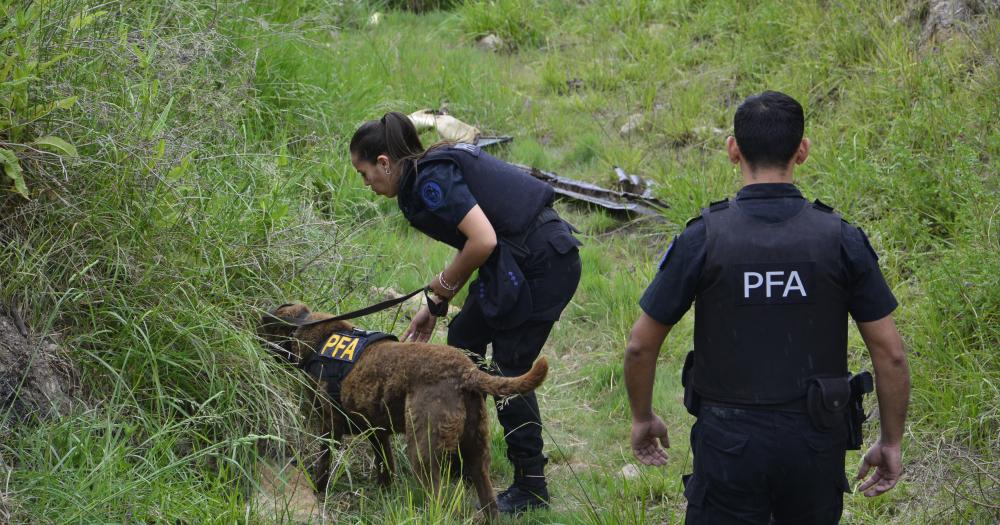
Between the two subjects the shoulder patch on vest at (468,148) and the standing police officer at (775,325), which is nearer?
the standing police officer at (775,325)

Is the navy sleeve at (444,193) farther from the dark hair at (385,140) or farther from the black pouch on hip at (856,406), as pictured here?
the black pouch on hip at (856,406)

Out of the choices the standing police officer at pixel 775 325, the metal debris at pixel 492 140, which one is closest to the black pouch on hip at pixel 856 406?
the standing police officer at pixel 775 325

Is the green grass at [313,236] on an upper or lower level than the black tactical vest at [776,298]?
lower

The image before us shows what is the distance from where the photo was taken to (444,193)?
3746 mm

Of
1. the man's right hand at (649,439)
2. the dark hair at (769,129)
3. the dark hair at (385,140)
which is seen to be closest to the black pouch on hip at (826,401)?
the man's right hand at (649,439)

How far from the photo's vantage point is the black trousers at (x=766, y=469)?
2676 millimetres

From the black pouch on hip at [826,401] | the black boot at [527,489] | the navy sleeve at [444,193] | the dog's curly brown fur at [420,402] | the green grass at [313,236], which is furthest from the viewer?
the black boot at [527,489]

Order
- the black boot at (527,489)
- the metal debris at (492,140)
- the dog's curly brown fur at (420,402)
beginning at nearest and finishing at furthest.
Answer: the dog's curly brown fur at (420,402)
the black boot at (527,489)
the metal debris at (492,140)

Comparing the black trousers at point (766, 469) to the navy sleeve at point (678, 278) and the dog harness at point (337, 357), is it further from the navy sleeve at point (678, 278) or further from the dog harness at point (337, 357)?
the dog harness at point (337, 357)

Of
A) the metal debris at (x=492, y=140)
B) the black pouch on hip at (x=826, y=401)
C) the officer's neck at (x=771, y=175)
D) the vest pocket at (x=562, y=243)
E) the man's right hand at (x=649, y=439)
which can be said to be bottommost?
the metal debris at (x=492, y=140)

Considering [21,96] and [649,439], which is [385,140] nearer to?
[21,96]

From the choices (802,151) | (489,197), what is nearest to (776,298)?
(802,151)

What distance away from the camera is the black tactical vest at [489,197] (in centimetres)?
386

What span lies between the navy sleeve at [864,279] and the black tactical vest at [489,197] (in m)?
1.49
